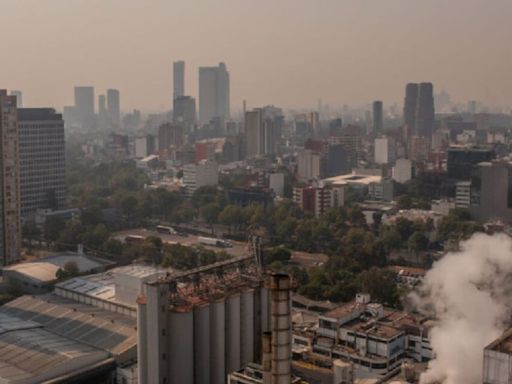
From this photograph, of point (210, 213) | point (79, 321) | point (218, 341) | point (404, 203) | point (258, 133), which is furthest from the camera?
point (258, 133)

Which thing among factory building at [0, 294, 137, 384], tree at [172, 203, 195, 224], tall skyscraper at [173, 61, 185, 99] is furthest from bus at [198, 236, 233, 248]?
tall skyscraper at [173, 61, 185, 99]

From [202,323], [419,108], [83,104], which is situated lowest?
[202,323]

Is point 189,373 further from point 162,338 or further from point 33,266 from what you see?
point 33,266

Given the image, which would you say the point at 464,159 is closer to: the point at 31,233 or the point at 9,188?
the point at 31,233

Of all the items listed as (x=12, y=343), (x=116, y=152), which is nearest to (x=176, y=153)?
(x=116, y=152)

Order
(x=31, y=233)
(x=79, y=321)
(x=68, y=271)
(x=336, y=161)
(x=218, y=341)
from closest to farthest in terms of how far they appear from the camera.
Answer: (x=218, y=341) < (x=79, y=321) < (x=68, y=271) < (x=31, y=233) < (x=336, y=161)

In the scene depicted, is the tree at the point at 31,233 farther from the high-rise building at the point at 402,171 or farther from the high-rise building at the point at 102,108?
the high-rise building at the point at 102,108

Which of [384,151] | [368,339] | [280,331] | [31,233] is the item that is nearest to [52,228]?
A: [31,233]
